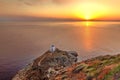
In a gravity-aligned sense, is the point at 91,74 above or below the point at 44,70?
above

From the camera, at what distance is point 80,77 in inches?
710

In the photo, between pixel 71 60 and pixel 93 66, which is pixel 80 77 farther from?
pixel 71 60

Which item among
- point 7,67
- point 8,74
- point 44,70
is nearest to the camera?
point 44,70

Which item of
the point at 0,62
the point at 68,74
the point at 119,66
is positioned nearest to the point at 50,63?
A: the point at 68,74

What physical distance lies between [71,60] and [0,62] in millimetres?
39972

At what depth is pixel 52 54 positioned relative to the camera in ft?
138

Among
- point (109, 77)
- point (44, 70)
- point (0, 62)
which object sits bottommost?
point (0, 62)

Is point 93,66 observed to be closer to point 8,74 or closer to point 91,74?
point 91,74

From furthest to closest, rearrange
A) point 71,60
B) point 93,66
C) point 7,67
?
point 7,67 → point 71,60 → point 93,66

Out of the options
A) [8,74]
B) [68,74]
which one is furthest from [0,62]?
[68,74]

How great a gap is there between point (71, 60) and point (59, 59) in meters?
3.68

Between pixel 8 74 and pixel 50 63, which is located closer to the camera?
pixel 50 63

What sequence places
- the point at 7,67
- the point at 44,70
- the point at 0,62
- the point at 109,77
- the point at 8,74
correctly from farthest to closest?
the point at 0,62
the point at 7,67
the point at 8,74
the point at 44,70
the point at 109,77

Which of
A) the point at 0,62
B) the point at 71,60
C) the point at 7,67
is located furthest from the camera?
the point at 0,62
